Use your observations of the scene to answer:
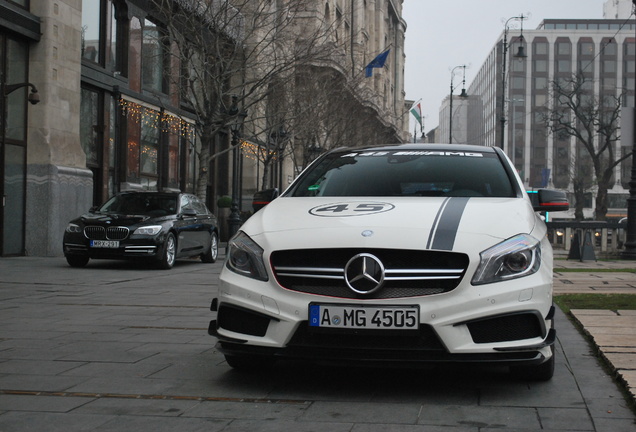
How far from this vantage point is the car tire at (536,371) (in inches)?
207

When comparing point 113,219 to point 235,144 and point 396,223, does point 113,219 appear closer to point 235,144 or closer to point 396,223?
point 235,144

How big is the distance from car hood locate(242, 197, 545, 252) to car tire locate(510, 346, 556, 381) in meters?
0.76

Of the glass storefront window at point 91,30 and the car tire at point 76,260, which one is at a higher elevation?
the glass storefront window at point 91,30

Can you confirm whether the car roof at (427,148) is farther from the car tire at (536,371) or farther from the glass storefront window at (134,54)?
the glass storefront window at (134,54)

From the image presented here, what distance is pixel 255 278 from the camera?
16.5 ft

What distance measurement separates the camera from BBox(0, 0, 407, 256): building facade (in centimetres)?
1878

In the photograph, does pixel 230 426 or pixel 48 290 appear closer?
pixel 230 426

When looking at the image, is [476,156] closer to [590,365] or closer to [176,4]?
[590,365]

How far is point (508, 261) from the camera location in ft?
15.9

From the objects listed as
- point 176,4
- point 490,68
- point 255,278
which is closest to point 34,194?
point 176,4

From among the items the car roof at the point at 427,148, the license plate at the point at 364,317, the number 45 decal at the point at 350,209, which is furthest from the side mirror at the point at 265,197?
the license plate at the point at 364,317

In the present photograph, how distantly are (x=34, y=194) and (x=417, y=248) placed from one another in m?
15.7

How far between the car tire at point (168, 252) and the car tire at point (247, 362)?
35.2ft

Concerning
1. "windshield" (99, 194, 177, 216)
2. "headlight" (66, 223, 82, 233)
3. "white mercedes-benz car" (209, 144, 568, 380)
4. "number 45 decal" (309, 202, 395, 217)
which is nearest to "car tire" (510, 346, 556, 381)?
"white mercedes-benz car" (209, 144, 568, 380)
